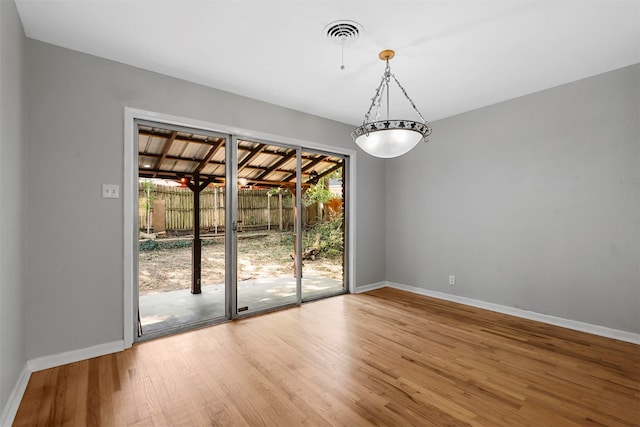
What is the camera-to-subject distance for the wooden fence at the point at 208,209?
304cm

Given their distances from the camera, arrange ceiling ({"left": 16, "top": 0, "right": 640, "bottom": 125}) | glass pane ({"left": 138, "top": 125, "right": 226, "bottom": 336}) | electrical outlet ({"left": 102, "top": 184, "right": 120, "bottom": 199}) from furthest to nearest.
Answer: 1. glass pane ({"left": 138, "top": 125, "right": 226, "bottom": 336})
2. electrical outlet ({"left": 102, "top": 184, "right": 120, "bottom": 199})
3. ceiling ({"left": 16, "top": 0, "right": 640, "bottom": 125})

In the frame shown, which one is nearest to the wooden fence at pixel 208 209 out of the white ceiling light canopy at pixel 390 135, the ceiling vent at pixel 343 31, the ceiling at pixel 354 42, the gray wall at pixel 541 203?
the ceiling at pixel 354 42

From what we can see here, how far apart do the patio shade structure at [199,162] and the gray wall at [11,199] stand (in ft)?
3.17

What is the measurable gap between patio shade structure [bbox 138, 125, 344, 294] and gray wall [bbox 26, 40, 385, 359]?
0.31 metres

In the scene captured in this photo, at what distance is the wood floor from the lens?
1.80 m

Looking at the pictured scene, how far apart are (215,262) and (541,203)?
3.84 meters

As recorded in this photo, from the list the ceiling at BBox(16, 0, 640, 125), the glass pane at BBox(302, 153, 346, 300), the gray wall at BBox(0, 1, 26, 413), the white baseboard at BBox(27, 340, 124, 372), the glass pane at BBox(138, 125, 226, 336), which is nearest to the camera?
the gray wall at BBox(0, 1, 26, 413)

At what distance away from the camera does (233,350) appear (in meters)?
2.66

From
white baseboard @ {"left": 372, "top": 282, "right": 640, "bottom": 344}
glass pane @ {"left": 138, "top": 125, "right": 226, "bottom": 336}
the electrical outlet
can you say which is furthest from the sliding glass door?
white baseboard @ {"left": 372, "top": 282, "right": 640, "bottom": 344}

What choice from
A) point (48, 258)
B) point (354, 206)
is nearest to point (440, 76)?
point (354, 206)

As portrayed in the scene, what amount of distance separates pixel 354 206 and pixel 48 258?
3.54 metres

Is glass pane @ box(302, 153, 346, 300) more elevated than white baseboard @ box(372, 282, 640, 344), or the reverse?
glass pane @ box(302, 153, 346, 300)

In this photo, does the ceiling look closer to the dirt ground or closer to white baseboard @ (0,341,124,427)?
the dirt ground

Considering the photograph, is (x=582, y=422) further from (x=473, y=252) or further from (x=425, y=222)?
(x=425, y=222)
